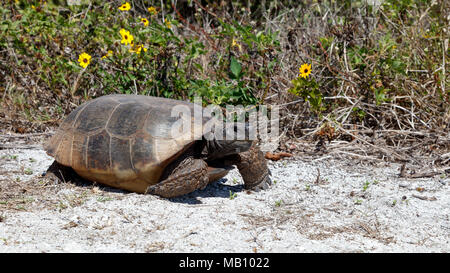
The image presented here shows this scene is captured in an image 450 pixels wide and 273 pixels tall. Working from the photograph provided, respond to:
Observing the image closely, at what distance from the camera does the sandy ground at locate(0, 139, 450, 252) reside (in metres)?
2.76

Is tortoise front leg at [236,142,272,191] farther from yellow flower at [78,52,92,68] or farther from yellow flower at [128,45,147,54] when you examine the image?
yellow flower at [78,52,92,68]

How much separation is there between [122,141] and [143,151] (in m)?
0.19

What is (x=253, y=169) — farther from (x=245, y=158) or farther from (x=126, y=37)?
(x=126, y=37)

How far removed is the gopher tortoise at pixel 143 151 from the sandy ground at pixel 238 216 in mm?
140

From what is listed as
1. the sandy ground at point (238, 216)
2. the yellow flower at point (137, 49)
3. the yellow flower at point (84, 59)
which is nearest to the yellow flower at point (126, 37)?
the yellow flower at point (137, 49)

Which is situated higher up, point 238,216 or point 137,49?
point 137,49

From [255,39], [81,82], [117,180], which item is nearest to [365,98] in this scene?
[255,39]

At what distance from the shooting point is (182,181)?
3.34m

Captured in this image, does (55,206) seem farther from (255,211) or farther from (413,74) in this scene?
(413,74)

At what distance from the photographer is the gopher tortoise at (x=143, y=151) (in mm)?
3363

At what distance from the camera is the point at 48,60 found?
5574mm

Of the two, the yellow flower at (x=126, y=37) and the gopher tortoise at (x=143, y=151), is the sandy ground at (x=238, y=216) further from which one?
the yellow flower at (x=126, y=37)

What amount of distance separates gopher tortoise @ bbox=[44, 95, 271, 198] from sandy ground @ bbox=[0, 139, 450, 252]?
14 centimetres

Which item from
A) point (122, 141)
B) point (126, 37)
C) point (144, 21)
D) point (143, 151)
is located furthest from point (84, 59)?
point (143, 151)
